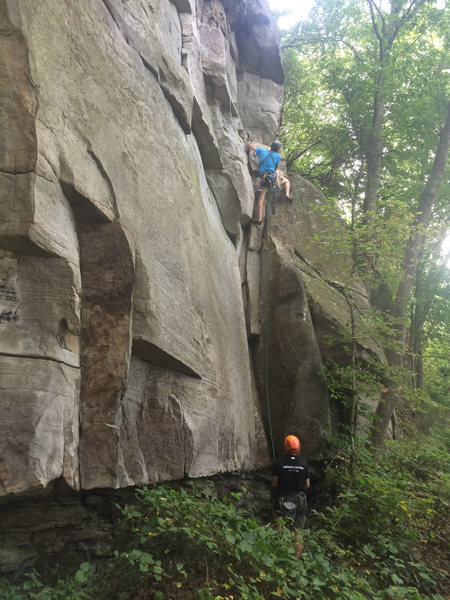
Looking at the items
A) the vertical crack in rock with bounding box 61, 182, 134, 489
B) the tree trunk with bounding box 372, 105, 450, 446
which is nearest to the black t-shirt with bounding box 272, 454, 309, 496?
the tree trunk with bounding box 372, 105, 450, 446

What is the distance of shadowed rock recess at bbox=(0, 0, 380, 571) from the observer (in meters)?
4.20

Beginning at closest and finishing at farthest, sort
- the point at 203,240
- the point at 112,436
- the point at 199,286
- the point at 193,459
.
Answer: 1. the point at 112,436
2. the point at 193,459
3. the point at 199,286
4. the point at 203,240

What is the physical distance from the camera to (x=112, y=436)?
16.1 feet

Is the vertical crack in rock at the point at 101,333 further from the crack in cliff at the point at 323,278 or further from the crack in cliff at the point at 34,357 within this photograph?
the crack in cliff at the point at 323,278

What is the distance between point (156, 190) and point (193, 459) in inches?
137

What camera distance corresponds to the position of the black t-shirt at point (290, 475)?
720cm

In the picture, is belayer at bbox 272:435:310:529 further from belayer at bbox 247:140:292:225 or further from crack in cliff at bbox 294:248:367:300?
belayer at bbox 247:140:292:225

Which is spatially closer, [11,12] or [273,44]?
[11,12]

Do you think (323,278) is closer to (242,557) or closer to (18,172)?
(242,557)

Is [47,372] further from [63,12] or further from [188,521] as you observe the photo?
[63,12]

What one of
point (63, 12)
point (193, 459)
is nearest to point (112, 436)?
point (193, 459)

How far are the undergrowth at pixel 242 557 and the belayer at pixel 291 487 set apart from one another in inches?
18.1

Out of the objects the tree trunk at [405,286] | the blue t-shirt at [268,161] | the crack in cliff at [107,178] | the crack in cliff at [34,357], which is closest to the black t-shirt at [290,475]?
the tree trunk at [405,286]

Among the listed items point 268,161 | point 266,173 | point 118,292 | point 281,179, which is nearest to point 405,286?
point 281,179
